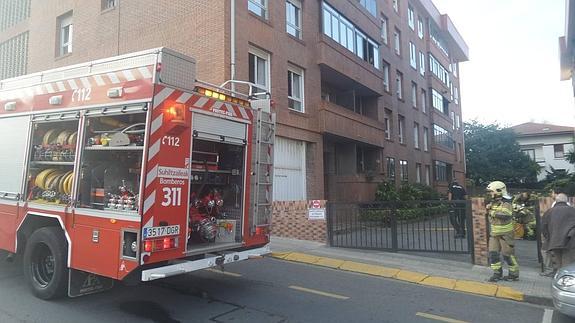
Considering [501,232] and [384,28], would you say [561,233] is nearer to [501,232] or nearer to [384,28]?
[501,232]

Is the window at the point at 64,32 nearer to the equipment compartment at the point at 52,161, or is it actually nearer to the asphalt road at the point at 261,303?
the asphalt road at the point at 261,303

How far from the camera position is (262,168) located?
716cm

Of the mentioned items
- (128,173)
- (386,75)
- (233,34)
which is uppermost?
(386,75)

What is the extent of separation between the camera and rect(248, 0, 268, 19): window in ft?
48.6

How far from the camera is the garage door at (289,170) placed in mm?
15289

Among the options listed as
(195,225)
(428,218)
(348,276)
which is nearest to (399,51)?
(428,218)

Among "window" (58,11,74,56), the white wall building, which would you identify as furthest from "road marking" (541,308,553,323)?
the white wall building

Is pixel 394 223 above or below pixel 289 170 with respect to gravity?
below

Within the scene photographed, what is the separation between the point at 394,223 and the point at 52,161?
289 inches

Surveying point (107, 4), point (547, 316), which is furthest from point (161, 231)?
point (107, 4)

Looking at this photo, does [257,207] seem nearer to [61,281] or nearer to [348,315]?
[348,315]

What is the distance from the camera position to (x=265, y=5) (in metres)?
15.6

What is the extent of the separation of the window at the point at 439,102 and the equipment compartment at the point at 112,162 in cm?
3306

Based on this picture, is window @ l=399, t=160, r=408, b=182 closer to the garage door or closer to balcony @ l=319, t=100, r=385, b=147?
balcony @ l=319, t=100, r=385, b=147
